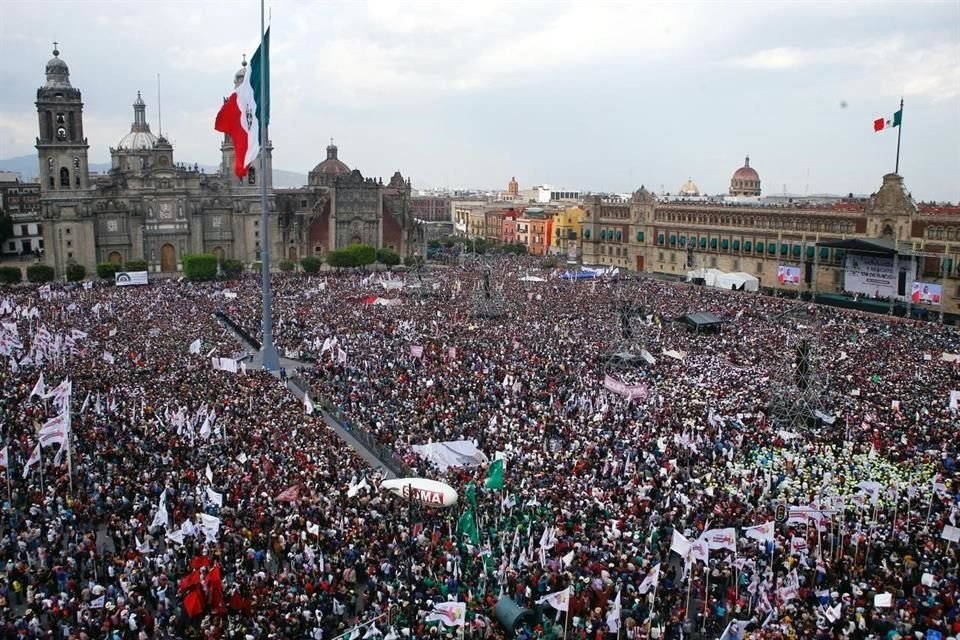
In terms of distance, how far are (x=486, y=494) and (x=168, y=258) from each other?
68.9m

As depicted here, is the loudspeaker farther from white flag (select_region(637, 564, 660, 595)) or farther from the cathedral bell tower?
the cathedral bell tower

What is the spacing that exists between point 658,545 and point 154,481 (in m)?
12.6

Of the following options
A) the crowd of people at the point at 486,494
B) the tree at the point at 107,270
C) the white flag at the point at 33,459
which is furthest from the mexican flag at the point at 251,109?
the tree at the point at 107,270

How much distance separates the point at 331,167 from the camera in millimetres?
116875

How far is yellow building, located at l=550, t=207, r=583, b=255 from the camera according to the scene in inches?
4087

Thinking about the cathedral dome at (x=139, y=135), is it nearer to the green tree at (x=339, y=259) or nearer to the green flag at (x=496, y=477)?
the green tree at (x=339, y=259)

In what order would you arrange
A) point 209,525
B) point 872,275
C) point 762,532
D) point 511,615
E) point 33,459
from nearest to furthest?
1. point 511,615
2. point 762,532
3. point 209,525
4. point 33,459
5. point 872,275

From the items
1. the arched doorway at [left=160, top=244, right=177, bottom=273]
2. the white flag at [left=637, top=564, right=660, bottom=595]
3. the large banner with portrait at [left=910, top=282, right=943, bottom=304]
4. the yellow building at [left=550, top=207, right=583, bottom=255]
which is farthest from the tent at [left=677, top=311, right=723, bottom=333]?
the yellow building at [left=550, top=207, right=583, bottom=255]

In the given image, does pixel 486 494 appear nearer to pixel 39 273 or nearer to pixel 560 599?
pixel 560 599

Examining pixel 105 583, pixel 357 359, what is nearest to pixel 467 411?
pixel 357 359

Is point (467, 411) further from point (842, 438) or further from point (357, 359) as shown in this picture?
point (842, 438)

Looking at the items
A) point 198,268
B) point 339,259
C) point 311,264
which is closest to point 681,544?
point 198,268

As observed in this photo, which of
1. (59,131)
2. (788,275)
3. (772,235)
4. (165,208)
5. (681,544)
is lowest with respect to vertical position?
(681,544)

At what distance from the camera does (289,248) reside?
90.2m
